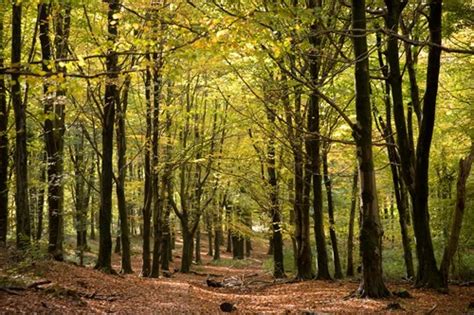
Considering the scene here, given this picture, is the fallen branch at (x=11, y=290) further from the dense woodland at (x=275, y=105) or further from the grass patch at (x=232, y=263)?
the grass patch at (x=232, y=263)

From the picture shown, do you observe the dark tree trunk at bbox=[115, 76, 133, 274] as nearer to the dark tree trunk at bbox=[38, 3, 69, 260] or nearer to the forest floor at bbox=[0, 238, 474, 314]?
the dark tree trunk at bbox=[38, 3, 69, 260]

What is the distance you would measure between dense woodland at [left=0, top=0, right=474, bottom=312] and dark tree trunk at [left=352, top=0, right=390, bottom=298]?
30 millimetres

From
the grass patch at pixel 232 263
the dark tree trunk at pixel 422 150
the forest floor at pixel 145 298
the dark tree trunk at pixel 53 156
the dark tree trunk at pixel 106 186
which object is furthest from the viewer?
the grass patch at pixel 232 263

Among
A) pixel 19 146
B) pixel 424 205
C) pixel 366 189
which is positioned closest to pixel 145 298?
pixel 366 189

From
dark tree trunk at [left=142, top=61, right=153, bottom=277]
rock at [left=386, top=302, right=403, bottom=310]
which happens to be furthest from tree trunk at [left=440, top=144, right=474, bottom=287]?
dark tree trunk at [left=142, top=61, right=153, bottom=277]

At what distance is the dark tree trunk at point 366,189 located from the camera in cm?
935

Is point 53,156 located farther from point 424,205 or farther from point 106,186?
point 424,205

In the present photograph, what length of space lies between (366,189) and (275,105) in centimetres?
409

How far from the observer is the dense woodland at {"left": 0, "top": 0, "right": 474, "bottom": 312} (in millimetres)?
7961

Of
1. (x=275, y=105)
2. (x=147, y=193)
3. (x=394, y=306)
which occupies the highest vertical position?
(x=275, y=105)

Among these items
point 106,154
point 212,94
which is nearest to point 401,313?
point 106,154

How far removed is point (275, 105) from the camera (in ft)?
40.7

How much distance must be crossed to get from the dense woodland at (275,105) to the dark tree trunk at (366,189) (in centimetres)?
3

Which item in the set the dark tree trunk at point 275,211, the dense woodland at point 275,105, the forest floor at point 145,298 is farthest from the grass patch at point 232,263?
the forest floor at point 145,298
